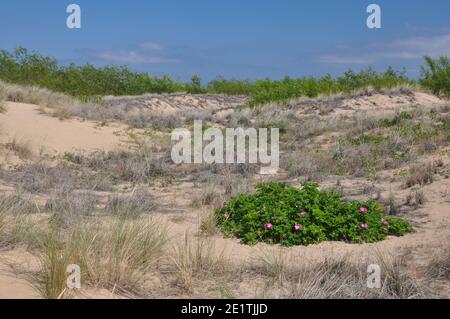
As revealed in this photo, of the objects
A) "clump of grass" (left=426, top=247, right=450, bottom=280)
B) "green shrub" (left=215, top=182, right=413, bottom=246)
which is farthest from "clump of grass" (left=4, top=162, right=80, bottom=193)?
"clump of grass" (left=426, top=247, right=450, bottom=280)

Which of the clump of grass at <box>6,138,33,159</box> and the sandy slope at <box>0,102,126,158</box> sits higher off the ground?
the sandy slope at <box>0,102,126,158</box>

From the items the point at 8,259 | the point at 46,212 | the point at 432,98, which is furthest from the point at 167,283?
the point at 432,98

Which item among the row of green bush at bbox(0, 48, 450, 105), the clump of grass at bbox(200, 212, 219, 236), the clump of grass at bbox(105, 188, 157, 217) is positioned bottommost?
the clump of grass at bbox(200, 212, 219, 236)

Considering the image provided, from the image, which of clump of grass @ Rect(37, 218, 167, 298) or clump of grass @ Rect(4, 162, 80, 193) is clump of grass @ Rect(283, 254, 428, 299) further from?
clump of grass @ Rect(4, 162, 80, 193)

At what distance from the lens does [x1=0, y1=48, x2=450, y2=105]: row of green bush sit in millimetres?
26984

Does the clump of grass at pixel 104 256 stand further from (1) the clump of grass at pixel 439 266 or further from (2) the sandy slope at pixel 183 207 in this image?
(1) the clump of grass at pixel 439 266

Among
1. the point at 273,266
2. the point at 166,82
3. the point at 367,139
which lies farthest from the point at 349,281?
the point at 166,82

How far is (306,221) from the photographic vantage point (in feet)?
22.7

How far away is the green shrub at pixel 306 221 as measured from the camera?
6758mm

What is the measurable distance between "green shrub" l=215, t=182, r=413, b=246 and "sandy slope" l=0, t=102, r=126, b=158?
8.68 meters

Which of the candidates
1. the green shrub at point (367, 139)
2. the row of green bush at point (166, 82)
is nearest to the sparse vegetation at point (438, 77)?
the row of green bush at point (166, 82)

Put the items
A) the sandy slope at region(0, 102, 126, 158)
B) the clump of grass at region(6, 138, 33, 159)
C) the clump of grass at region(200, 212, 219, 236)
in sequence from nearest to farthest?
the clump of grass at region(200, 212, 219, 236), the clump of grass at region(6, 138, 33, 159), the sandy slope at region(0, 102, 126, 158)

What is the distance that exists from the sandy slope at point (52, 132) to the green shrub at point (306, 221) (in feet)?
28.5

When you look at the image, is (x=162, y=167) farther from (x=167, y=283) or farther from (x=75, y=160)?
(x=167, y=283)
